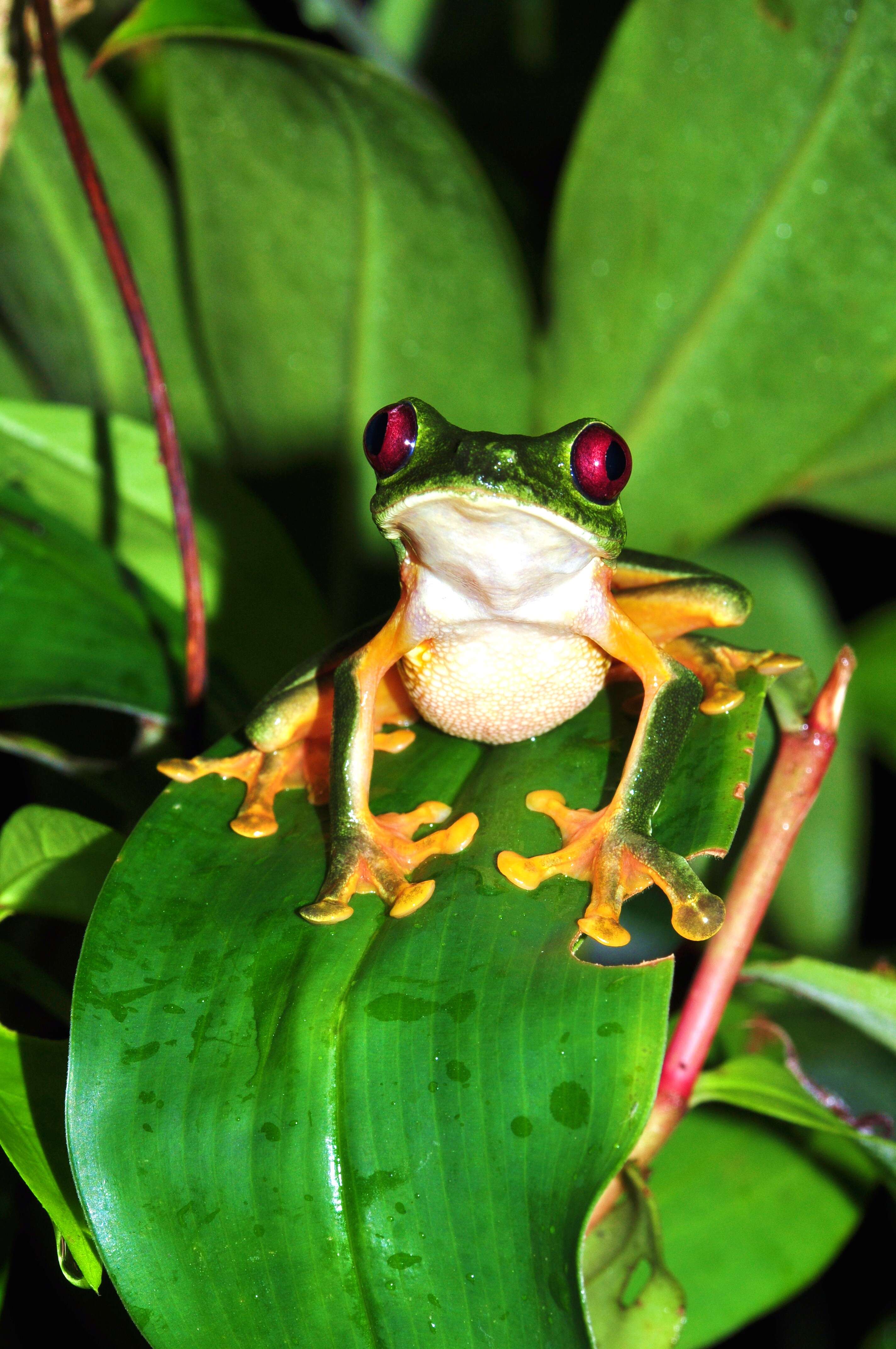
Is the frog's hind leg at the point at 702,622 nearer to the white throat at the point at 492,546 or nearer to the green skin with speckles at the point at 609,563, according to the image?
the green skin with speckles at the point at 609,563

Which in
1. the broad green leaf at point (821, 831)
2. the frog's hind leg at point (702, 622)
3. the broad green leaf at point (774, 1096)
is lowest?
the broad green leaf at point (821, 831)

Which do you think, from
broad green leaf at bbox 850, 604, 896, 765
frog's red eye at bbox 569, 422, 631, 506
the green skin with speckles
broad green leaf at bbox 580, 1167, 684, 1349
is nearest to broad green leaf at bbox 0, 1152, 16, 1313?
the green skin with speckles

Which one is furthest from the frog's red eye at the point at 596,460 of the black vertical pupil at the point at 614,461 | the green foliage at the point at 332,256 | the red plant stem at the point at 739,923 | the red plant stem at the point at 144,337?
the green foliage at the point at 332,256

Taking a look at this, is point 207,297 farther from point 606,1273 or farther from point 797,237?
point 606,1273

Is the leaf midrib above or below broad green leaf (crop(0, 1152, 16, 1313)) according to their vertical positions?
above

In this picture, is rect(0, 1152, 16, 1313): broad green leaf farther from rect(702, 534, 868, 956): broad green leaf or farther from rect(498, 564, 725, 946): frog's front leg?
rect(702, 534, 868, 956): broad green leaf

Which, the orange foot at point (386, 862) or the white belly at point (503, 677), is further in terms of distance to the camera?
the white belly at point (503, 677)

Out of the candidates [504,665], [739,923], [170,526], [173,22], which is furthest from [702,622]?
[173,22]
